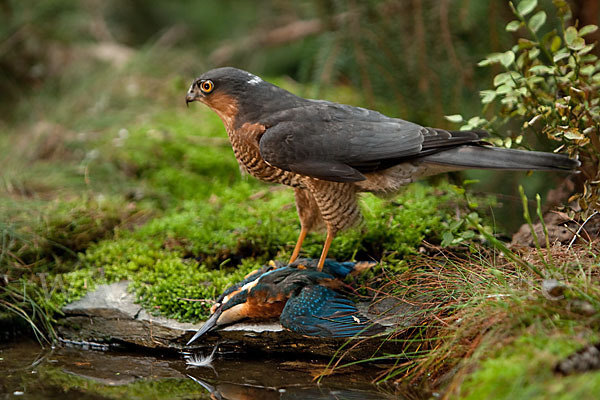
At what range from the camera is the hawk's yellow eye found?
3.82 meters

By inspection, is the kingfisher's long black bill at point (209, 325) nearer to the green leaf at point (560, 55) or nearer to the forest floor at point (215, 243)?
the forest floor at point (215, 243)

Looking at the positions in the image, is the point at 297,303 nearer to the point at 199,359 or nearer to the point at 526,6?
the point at 199,359

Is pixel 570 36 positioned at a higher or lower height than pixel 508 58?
higher

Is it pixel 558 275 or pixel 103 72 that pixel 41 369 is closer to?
pixel 558 275

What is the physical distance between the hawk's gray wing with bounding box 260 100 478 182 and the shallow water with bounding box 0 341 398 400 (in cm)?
111

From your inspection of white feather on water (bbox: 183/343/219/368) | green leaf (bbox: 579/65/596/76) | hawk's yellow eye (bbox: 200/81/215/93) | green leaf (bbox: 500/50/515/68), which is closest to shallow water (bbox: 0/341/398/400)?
white feather on water (bbox: 183/343/219/368)

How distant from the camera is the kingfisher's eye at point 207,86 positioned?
382 centimetres

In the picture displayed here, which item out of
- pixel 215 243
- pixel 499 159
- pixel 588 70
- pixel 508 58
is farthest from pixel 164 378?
pixel 588 70

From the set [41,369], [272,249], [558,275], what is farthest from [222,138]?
[558,275]

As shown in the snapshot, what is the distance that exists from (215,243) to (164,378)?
128cm

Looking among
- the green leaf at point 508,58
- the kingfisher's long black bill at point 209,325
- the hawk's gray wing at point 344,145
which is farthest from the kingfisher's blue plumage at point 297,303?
the green leaf at point 508,58

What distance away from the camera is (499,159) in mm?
3283

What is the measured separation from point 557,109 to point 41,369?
3.28m

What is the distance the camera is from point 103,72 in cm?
766
